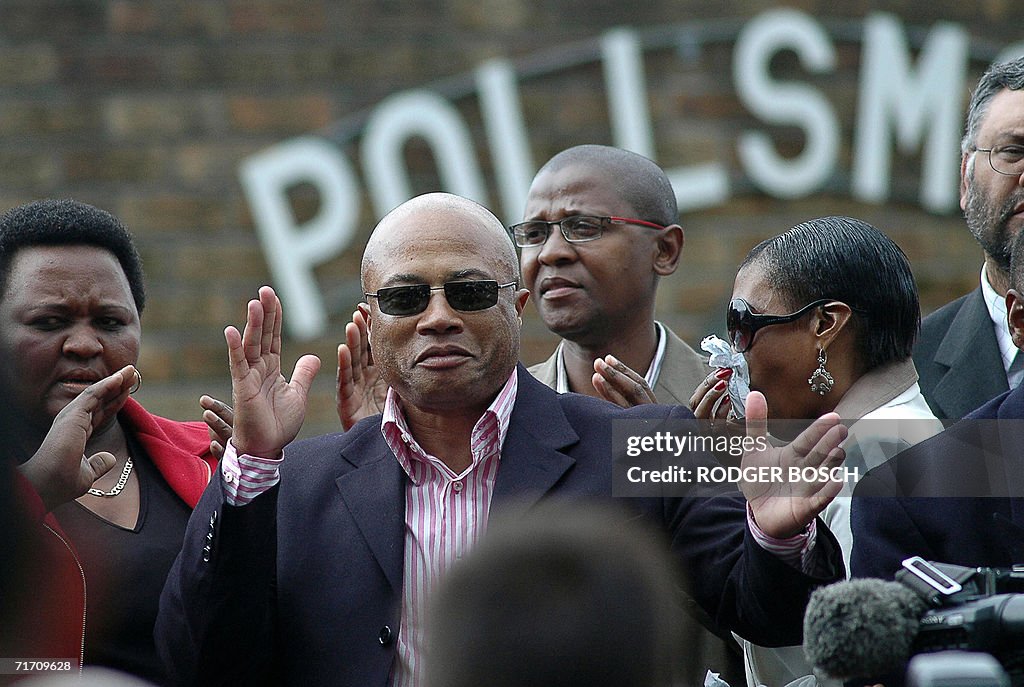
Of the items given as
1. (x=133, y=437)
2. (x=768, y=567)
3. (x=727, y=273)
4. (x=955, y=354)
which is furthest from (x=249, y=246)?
(x=768, y=567)

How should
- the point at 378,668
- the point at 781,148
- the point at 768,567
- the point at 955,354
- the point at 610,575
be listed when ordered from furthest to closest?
the point at 781,148 → the point at 955,354 → the point at 378,668 → the point at 768,567 → the point at 610,575

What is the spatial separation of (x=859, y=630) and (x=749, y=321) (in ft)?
5.48

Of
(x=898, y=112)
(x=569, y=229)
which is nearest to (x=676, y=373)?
(x=569, y=229)

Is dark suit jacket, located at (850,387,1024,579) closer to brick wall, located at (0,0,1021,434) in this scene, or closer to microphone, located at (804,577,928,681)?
microphone, located at (804,577,928,681)

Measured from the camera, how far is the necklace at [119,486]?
3949mm

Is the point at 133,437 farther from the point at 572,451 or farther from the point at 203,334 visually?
the point at 203,334

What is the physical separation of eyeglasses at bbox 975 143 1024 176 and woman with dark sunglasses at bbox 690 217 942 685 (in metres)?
0.46

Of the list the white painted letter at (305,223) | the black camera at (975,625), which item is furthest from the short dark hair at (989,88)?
the white painted letter at (305,223)

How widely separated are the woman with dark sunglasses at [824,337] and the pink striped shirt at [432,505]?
51 cm

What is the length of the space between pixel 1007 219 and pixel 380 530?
1929 millimetres

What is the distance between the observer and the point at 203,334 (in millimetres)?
7371

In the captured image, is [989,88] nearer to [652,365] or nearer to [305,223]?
[652,365]

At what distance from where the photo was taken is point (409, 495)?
375 centimetres

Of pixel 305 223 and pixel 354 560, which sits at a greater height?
pixel 305 223
